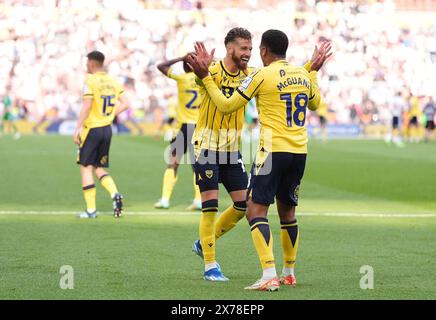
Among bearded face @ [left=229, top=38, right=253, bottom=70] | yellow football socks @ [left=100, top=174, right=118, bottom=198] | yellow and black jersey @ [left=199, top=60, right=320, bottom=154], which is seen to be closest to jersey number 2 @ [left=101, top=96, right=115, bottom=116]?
yellow football socks @ [left=100, top=174, right=118, bottom=198]

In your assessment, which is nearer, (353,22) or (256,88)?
(256,88)

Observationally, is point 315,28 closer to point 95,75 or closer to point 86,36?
point 86,36

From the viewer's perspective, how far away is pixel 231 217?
9.60 meters

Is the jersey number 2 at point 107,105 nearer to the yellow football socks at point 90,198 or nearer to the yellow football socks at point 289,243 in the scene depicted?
the yellow football socks at point 90,198

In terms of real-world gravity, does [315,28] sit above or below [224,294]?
above

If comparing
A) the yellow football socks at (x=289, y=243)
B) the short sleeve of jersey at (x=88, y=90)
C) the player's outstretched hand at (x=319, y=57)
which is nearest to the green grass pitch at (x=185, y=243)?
the yellow football socks at (x=289, y=243)

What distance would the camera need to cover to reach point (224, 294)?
26.4 feet

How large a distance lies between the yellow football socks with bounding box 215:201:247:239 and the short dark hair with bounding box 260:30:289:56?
178cm

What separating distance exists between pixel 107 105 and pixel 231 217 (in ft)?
18.7

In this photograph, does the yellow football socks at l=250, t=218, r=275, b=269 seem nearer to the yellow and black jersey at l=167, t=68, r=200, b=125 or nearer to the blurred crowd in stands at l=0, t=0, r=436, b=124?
the yellow and black jersey at l=167, t=68, r=200, b=125

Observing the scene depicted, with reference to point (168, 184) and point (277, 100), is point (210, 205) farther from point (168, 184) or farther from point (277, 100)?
point (168, 184)

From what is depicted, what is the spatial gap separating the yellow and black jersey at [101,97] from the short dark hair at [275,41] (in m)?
6.58
